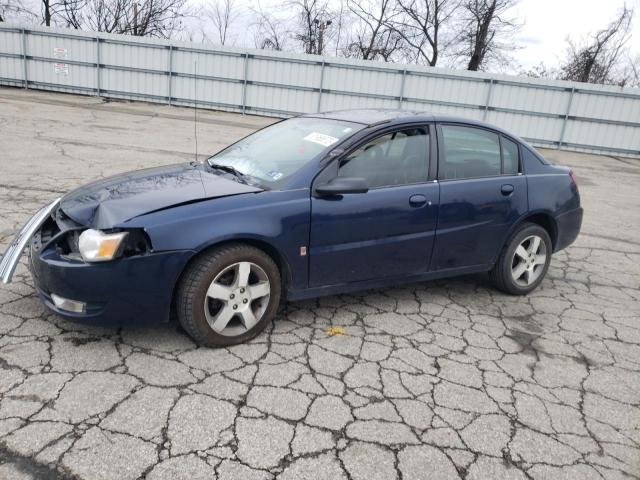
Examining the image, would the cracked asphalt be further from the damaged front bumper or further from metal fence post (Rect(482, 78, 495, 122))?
metal fence post (Rect(482, 78, 495, 122))

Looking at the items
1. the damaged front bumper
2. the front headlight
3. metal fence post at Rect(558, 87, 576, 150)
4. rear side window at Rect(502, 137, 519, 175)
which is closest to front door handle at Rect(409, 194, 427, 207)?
rear side window at Rect(502, 137, 519, 175)

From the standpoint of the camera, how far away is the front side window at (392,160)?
370 cm

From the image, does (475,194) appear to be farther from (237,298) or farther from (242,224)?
(237,298)

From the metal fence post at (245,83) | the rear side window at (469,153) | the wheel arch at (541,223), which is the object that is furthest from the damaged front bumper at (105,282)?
the metal fence post at (245,83)

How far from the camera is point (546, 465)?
2.53m

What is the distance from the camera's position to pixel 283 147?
3975mm

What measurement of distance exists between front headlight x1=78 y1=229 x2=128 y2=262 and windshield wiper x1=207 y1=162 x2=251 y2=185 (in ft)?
3.21

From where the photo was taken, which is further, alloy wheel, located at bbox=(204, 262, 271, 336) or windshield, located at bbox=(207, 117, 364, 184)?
windshield, located at bbox=(207, 117, 364, 184)

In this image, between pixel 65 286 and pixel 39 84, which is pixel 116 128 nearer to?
pixel 39 84

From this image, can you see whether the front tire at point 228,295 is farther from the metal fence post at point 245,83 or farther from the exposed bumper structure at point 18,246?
the metal fence post at point 245,83

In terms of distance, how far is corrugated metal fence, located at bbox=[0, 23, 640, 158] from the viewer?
55.7 ft

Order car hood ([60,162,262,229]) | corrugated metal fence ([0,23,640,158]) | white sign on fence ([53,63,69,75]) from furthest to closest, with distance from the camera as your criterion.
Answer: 1. white sign on fence ([53,63,69,75])
2. corrugated metal fence ([0,23,640,158])
3. car hood ([60,162,262,229])

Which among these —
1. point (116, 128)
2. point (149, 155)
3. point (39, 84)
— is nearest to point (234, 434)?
point (149, 155)

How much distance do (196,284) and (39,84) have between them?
19022mm
